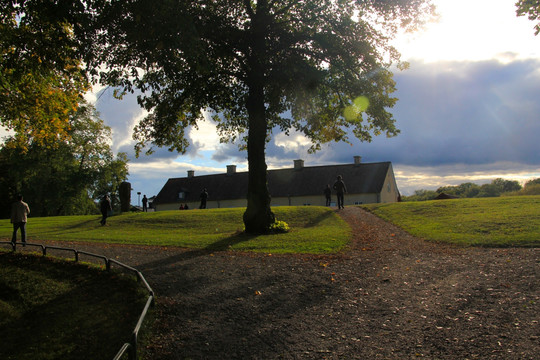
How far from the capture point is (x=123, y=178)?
181 feet

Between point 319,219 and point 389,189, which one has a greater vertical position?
point 389,189

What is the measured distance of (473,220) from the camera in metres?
16.9

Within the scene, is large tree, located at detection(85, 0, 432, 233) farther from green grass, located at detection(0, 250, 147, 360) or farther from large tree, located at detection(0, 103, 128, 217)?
large tree, located at detection(0, 103, 128, 217)

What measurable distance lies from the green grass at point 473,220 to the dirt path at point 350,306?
2.01m

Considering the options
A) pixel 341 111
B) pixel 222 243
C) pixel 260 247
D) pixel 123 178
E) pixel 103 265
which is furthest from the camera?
pixel 123 178

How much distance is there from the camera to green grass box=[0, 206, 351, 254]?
1380cm

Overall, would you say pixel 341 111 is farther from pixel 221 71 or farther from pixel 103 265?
pixel 103 265

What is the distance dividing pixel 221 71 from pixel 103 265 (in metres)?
9.09

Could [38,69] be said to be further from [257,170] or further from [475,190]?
[475,190]

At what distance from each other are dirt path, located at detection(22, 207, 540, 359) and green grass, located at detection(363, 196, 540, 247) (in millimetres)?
2008

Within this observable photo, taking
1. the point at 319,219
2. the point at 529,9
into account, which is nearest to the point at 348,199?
the point at 319,219

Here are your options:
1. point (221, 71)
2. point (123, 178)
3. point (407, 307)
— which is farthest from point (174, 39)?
point (123, 178)

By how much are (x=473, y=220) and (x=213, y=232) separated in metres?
11.8

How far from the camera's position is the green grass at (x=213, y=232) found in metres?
13.8
